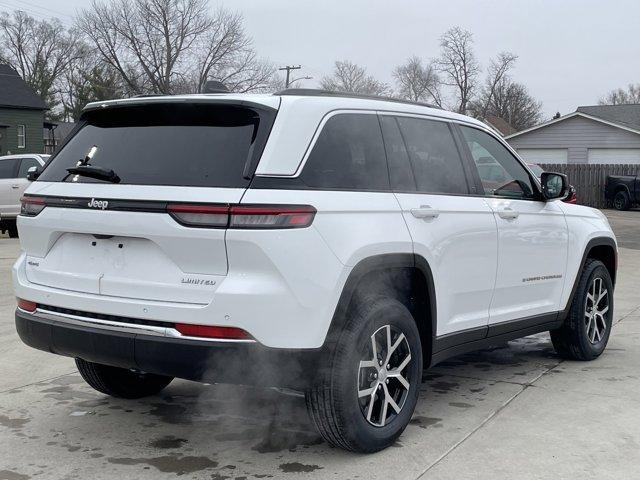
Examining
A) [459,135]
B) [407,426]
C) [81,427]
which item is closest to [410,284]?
[407,426]

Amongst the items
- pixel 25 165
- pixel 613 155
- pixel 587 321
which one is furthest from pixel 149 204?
pixel 613 155

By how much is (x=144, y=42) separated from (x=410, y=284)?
2183 inches

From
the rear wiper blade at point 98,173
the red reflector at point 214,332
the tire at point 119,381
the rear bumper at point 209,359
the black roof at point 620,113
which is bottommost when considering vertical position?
the tire at point 119,381

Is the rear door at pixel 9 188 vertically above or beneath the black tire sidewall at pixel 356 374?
above

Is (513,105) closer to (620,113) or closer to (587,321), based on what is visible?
(620,113)

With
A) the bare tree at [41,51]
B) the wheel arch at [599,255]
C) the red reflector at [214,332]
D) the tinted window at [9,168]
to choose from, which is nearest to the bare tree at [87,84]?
the bare tree at [41,51]

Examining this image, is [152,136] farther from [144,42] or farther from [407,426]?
[144,42]

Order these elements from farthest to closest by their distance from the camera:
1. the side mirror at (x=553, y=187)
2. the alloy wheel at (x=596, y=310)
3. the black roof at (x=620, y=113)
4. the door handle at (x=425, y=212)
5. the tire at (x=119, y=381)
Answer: the black roof at (x=620, y=113)
the alloy wheel at (x=596, y=310)
the side mirror at (x=553, y=187)
the tire at (x=119, y=381)
the door handle at (x=425, y=212)

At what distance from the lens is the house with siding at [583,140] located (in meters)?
34.7

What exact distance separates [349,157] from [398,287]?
2.49 feet

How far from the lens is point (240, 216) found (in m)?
3.51

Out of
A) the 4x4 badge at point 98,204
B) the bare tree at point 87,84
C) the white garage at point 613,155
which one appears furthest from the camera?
the bare tree at point 87,84

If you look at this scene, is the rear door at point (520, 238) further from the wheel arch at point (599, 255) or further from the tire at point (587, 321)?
the tire at point (587, 321)

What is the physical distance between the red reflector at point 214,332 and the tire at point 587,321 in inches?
130
